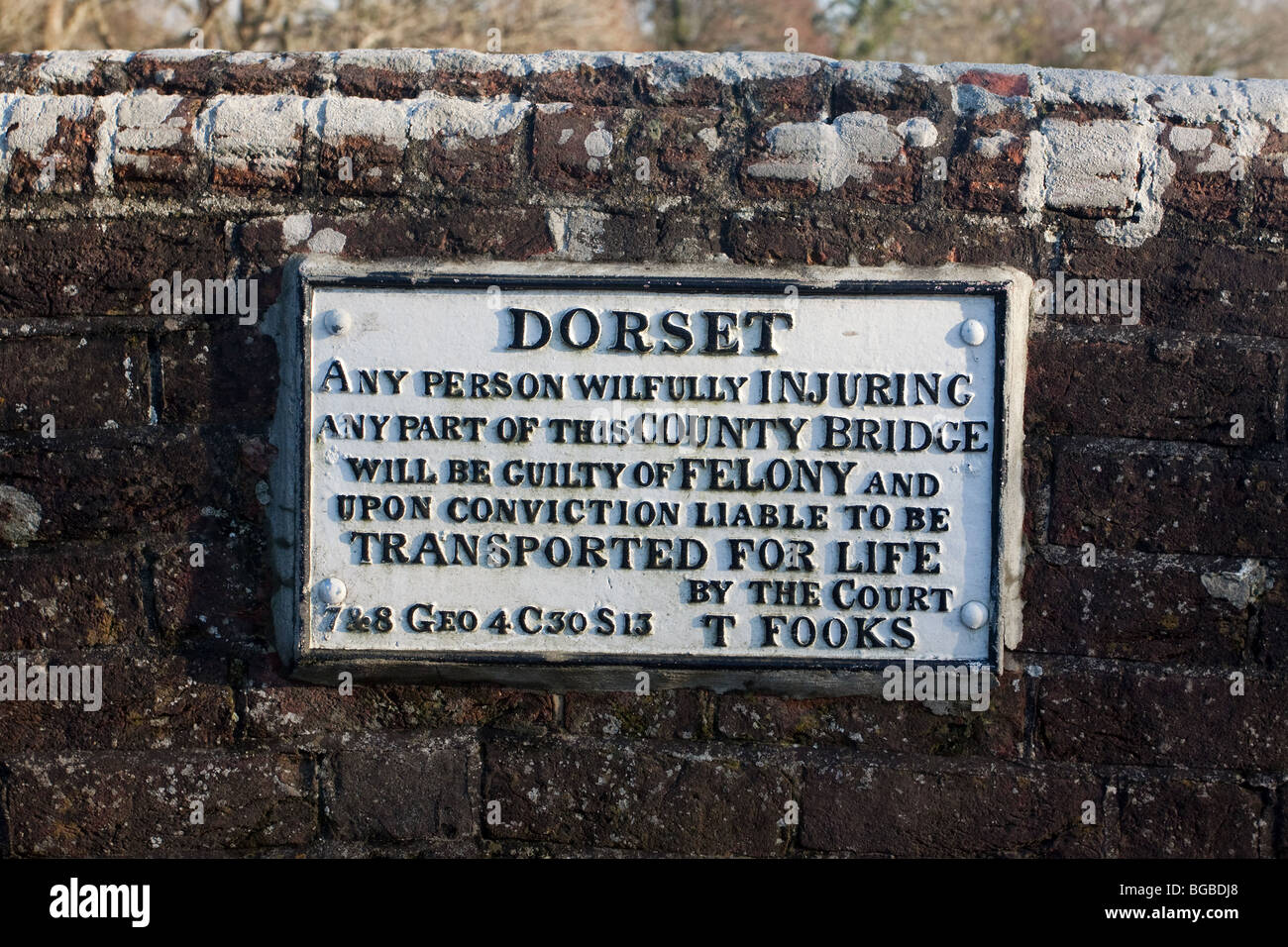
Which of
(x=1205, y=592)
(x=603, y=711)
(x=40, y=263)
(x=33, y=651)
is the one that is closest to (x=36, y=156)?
(x=40, y=263)

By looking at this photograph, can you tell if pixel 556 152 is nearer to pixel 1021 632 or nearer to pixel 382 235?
pixel 382 235

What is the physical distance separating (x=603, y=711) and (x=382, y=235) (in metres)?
1.10

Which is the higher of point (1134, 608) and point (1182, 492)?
point (1182, 492)

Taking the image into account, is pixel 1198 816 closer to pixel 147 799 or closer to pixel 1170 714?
pixel 1170 714

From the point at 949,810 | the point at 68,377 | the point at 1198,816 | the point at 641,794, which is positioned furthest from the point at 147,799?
the point at 1198,816

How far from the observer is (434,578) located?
7.00 ft

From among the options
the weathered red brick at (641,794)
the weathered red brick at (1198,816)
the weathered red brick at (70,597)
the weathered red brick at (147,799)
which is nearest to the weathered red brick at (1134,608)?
the weathered red brick at (1198,816)

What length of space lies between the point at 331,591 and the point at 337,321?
56 cm

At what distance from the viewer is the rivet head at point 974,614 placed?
2.10 m

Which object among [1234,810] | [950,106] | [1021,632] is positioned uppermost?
[950,106]

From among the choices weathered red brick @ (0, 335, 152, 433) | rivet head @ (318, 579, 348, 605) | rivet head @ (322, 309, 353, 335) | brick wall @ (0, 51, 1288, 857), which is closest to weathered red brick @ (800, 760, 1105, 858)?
brick wall @ (0, 51, 1288, 857)

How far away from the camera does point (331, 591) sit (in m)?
2.11

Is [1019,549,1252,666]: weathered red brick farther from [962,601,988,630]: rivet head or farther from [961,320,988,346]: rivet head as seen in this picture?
[961,320,988,346]: rivet head

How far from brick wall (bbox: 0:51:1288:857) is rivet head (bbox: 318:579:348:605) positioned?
16 centimetres
